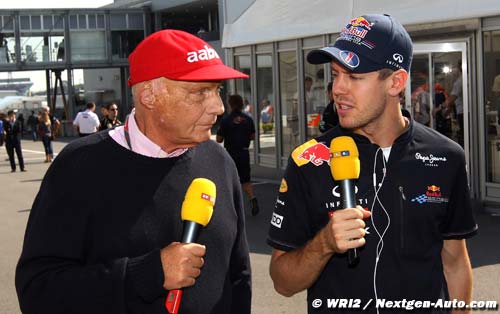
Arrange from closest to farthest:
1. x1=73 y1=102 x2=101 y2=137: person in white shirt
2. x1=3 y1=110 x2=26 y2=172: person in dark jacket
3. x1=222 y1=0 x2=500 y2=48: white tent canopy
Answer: x1=222 y1=0 x2=500 y2=48: white tent canopy < x1=73 y1=102 x2=101 y2=137: person in white shirt < x1=3 y1=110 x2=26 y2=172: person in dark jacket

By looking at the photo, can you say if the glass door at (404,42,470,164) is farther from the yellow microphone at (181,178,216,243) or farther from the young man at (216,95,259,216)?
the yellow microphone at (181,178,216,243)

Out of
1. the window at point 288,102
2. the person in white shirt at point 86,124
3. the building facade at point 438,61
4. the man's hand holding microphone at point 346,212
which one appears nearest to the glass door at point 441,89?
the building facade at point 438,61

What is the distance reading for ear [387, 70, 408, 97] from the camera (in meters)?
3.00

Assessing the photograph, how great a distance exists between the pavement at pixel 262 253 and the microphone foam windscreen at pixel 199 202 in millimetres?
407

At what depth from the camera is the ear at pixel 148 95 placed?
2729mm

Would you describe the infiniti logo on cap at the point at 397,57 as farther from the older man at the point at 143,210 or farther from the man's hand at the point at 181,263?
the man's hand at the point at 181,263

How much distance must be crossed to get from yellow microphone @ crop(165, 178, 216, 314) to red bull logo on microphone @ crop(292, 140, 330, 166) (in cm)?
52

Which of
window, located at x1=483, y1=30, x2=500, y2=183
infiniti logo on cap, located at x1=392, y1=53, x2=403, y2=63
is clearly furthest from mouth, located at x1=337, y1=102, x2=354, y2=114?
window, located at x1=483, y1=30, x2=500, y2=183

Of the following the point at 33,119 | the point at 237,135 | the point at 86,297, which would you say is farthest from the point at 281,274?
the point at 33,119

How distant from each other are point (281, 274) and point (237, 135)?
31.5ft

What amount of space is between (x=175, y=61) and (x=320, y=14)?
12.6 m

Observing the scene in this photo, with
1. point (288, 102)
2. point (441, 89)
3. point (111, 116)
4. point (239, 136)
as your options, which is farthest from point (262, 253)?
point (111, 116)

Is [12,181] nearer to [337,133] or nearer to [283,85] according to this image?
[283,85]

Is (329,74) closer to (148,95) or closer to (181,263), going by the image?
(148,95)
